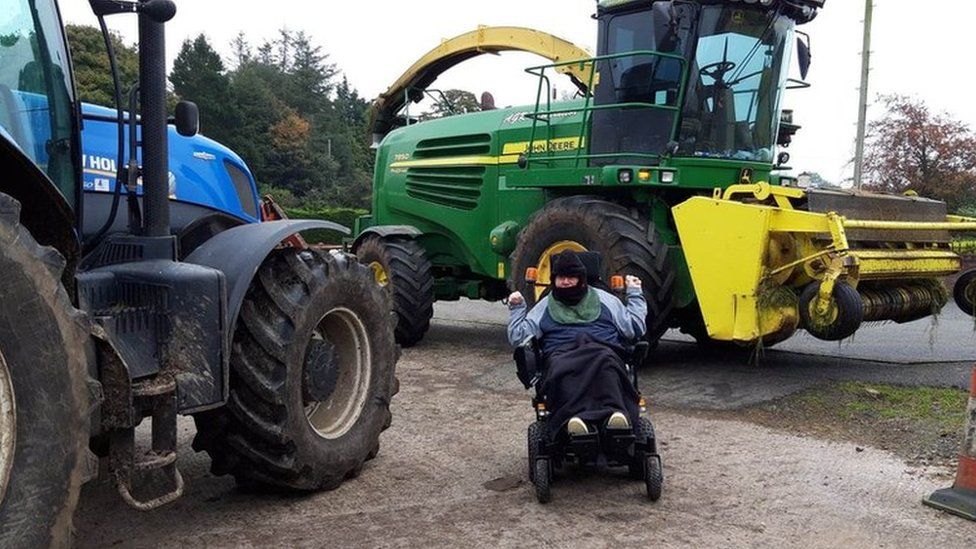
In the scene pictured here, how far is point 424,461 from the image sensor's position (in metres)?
5.47

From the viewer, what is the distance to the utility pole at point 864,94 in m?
20.4

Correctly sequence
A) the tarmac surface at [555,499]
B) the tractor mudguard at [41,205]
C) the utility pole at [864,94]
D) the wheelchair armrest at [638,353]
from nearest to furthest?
the tractor mudguard at [41,205]
the tarmac surface at [555,499]
the wheelchair armrest at [638,353]
the utility pole at [864,94]

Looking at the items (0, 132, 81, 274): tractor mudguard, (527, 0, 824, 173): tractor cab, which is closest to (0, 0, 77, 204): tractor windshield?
(0, 132, 81, 274): tractor mudguard

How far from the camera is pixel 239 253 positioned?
4422mm

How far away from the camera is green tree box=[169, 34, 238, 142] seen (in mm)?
47438

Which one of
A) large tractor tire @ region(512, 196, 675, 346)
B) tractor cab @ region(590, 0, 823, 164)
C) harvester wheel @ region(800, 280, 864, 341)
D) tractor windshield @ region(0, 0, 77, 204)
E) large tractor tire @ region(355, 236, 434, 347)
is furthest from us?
large tractor tire @ region(355, 236, 434, 347)

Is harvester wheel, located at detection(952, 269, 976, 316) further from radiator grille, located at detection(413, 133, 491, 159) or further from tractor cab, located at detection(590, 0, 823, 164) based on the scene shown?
radiator grille, located at detection(413, 133, 491, 159)

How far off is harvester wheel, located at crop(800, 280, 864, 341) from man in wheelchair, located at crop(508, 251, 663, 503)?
2067 millimetres

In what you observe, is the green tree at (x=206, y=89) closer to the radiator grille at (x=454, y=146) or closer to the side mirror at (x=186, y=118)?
the radiator grille at (x=454, y=146)

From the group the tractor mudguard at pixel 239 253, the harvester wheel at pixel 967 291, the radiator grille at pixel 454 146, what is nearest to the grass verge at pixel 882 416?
the harvester wheel at pixel 967 291

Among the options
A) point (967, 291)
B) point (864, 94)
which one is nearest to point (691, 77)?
point (967, 291)

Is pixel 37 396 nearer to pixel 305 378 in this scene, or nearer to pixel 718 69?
pixel 305 378

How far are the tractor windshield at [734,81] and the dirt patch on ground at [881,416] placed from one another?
2527 millimetres

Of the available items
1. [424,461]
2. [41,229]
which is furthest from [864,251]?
[41,229]
